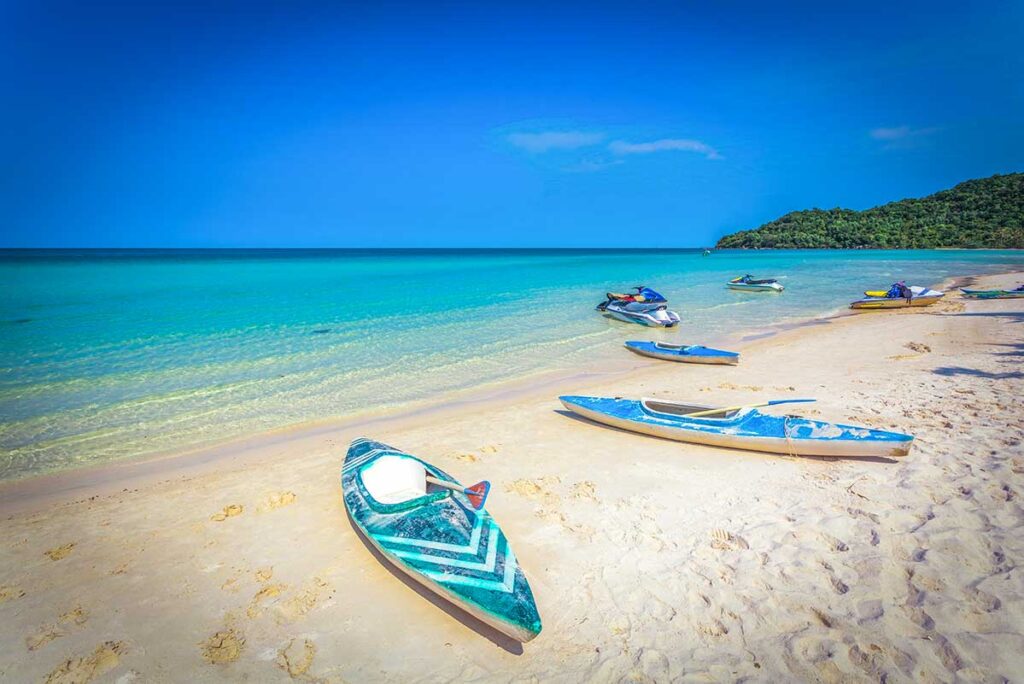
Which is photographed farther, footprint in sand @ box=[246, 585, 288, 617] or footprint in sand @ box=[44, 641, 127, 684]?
footprint in sand @ box=[246, 585, 288, 617]

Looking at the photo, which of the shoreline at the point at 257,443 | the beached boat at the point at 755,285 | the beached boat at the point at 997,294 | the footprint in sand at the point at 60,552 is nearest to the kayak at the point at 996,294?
the beached boat at the point at 997,294

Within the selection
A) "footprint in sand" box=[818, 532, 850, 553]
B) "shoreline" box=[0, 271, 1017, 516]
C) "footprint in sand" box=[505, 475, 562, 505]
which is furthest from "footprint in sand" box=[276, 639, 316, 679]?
"footprint in sand" box=[818, 532, 850, 553]

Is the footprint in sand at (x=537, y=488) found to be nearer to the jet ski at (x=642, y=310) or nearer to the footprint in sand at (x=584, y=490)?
the footprint in sand at (x=584, y=490)

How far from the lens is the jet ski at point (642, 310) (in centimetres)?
Answer: 1844

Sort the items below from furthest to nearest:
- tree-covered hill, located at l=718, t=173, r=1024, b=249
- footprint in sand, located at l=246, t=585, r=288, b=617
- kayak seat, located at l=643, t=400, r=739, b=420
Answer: tree-covered hill, located at l=718, t=173, r=1024, b=249 → kayak seat, located at l=643, t=400, r=739, b=420 → footprint in sand, located at l=246, t=585, r=288, b=617

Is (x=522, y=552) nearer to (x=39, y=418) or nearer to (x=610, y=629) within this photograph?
(x=610, y=629)

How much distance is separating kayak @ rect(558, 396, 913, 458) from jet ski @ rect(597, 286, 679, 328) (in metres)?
10.7

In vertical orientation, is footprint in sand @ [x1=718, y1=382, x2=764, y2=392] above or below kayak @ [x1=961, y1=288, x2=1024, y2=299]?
below

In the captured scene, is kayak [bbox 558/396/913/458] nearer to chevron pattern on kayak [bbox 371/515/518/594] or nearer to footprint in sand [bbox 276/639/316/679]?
chevron pattern on kayak [bbox 371/515/518/594]

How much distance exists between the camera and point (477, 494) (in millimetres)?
5312

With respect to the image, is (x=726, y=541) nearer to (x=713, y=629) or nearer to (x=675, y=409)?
(x=713, y=629)

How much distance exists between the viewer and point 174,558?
208 inches

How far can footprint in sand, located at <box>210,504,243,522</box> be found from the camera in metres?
6.07

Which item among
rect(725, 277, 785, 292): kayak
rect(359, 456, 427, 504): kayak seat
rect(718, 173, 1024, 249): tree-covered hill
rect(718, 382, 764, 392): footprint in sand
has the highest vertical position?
rect(718, 173, 1024, 249): tree-covered hill
